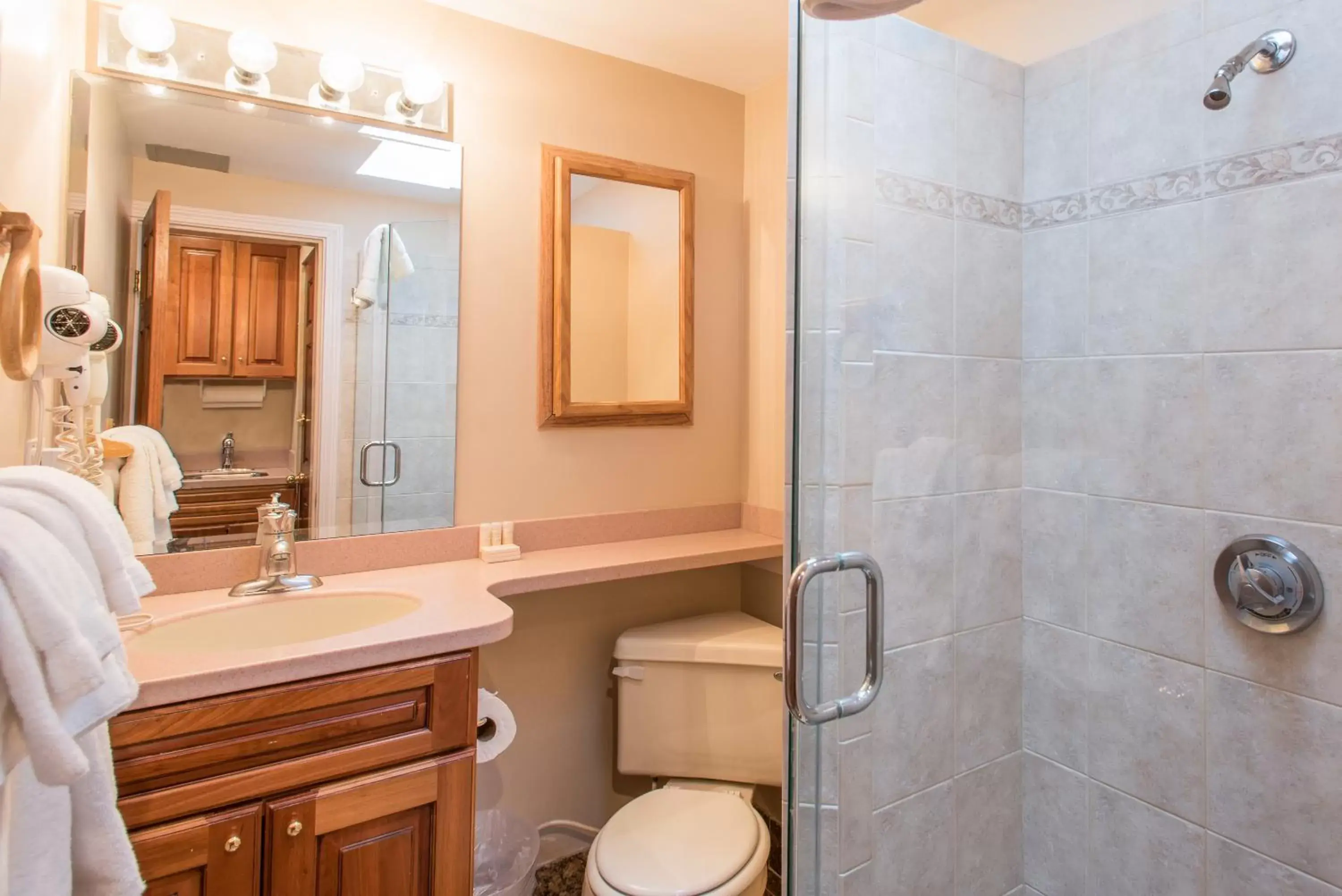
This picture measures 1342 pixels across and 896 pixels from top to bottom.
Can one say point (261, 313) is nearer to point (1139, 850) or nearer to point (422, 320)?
point (422, 320)

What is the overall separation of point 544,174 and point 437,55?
1.22ft

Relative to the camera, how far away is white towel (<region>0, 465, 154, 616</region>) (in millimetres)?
757

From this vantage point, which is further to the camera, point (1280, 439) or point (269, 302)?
point (269, 302)

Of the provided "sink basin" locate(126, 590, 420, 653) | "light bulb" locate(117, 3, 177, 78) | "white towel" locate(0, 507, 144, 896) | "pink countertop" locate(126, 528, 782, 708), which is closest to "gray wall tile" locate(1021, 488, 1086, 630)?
"pink countertop" locate(126, 528, 782, 708)

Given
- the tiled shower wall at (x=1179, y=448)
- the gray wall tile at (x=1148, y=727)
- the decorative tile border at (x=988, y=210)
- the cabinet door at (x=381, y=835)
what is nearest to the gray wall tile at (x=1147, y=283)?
the tiled shower wall at (x=1179, y=448)

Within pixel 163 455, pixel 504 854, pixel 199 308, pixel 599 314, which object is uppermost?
pixel 599 314

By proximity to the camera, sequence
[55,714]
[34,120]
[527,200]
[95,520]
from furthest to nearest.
→ [527,200] → [34,120] → [95,520] → [55,714]

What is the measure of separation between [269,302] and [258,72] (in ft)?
1.65

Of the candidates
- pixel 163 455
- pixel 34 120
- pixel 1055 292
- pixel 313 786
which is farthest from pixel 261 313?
pixel 1055 292

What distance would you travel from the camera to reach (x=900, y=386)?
1271mm

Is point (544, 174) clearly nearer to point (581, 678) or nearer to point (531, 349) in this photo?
point (531, 349)

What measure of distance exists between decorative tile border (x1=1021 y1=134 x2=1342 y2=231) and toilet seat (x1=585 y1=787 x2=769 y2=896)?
4.65 ft

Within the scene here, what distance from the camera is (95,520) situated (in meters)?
0.79

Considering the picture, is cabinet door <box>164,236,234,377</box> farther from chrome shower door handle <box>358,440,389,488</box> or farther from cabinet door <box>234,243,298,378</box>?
chrome shower door handle <box>358,440,389,488</box>
